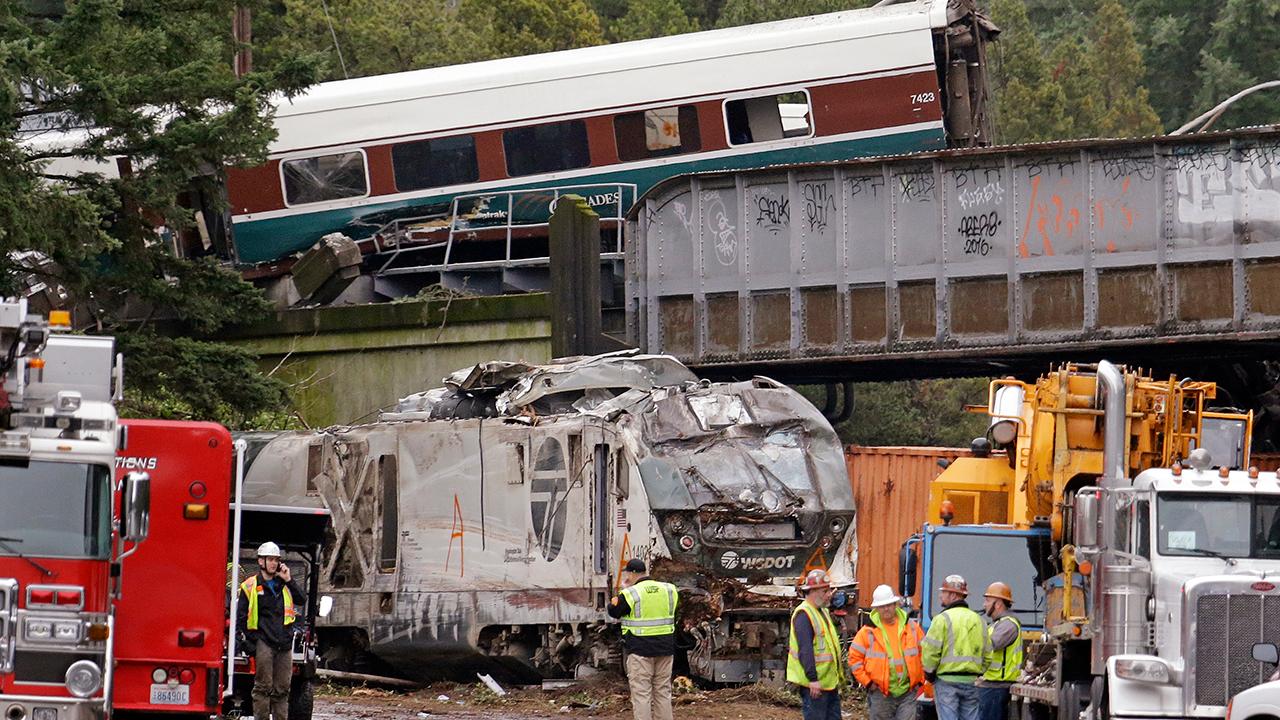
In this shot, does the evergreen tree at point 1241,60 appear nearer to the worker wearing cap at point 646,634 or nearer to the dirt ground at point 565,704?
the dirt ground at point 565,704

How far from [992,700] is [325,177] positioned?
1535 cm

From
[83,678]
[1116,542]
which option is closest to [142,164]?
[83,678]

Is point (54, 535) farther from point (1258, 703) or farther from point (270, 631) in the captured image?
point (1258, 703)

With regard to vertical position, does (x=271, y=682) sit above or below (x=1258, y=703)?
below

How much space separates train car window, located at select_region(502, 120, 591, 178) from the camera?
2641cm

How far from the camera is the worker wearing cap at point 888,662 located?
13.2 metres

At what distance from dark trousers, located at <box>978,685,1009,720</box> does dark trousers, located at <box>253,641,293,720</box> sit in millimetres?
5234

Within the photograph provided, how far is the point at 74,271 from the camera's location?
71.3ft

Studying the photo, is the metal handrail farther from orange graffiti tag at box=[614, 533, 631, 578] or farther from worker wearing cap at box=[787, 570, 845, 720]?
worker wearing cap at box=[787, 570, 845, 720]

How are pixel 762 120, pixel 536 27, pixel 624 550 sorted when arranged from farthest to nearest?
1. pixel 536 27
2. pixel 762 120
3. pixel 624 550

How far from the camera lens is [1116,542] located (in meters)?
13.6

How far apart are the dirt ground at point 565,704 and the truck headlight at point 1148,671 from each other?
4829 mm

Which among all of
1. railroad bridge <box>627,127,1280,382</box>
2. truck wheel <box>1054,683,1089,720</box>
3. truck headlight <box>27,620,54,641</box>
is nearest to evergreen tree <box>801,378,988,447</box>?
railroad bridge <box>627,127,1280,382</box>

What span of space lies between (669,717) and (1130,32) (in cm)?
3939
